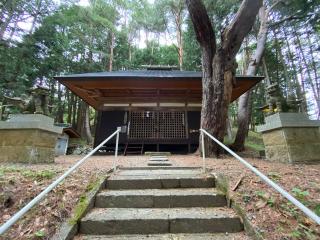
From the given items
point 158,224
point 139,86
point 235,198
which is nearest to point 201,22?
point 139,86

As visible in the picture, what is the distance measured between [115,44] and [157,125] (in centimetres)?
1292

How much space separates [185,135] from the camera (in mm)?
8797

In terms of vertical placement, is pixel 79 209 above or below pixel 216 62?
below

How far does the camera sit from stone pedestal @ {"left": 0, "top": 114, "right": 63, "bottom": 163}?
4.42 meters

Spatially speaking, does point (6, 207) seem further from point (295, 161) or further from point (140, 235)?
point (295, 161)

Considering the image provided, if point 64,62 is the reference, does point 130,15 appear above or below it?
above

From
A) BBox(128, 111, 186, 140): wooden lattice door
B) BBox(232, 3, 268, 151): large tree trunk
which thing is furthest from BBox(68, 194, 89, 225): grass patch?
BBox(232, 3, 268, 151): large tree trunk

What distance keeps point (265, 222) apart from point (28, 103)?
5.25 meters

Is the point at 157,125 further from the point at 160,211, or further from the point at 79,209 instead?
the point at 79,209

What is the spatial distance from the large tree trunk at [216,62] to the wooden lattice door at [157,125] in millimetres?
3167

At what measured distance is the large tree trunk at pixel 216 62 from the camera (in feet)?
17.5

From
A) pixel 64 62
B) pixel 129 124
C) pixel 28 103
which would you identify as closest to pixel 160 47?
pixel 64 62

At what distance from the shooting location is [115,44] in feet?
62.3

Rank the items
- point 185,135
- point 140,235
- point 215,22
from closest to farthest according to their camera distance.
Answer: point 140,235
point 185,135
point 215,22
